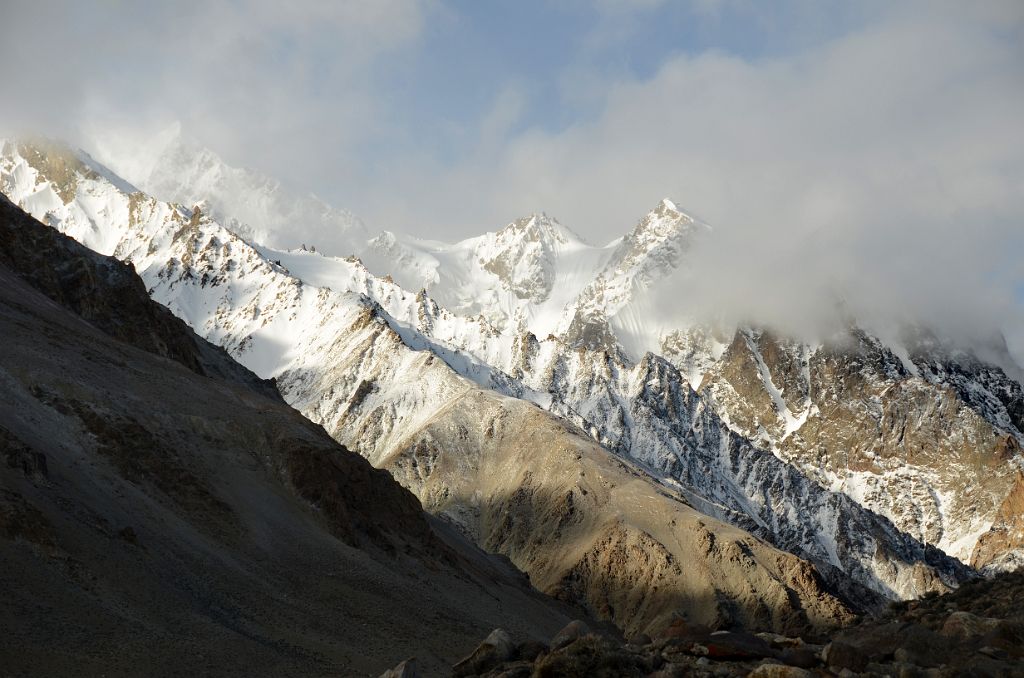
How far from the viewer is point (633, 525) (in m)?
140

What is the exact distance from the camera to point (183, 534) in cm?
5528

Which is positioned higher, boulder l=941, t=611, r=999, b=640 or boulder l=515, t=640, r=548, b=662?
boulder l=941, t=611, r=999, b=640

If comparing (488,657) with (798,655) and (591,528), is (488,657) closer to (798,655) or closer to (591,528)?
(798,655)

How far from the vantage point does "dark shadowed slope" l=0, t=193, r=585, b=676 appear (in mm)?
40816

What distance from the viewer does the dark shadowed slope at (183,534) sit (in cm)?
4082

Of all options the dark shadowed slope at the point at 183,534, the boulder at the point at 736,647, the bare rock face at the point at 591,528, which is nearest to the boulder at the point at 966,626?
the boulder at the point at 736,647

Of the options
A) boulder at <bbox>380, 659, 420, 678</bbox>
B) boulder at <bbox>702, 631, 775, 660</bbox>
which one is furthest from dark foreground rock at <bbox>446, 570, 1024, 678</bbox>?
boulder at <bbox>380, 659, 420, 678</bbox>

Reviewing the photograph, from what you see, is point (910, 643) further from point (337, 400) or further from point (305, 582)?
point (337, 400)

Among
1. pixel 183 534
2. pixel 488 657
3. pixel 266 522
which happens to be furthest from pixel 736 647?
pixel 266 522

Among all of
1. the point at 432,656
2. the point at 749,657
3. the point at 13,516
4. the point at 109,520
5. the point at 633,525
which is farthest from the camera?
the point at 633,525

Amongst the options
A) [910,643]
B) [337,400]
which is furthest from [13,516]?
[337,400]

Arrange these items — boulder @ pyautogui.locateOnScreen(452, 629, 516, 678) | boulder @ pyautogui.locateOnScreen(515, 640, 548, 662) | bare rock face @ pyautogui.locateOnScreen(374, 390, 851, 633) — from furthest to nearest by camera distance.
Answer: bare rock face @ pyautogui.locateOnScreen(374, 390, 851, 633) → boulder @ pyautogui.locateOnScreen(515, 640, 548, 662) → boulder @ pyautogui.locateOnScreen(452, 629, 516, 678)

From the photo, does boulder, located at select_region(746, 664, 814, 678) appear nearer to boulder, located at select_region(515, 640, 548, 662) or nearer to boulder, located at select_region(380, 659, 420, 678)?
boulder, located at select_region(515, 640, 548, 662)

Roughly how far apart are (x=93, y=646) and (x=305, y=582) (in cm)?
2198
